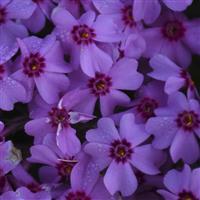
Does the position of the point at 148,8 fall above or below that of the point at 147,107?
above

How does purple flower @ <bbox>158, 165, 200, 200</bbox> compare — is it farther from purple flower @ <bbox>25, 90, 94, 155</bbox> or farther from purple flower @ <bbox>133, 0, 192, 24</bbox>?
purple flower @ <bbox>133, 0, 192, 24</bbox>

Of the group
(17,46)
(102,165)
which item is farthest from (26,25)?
(102,165)

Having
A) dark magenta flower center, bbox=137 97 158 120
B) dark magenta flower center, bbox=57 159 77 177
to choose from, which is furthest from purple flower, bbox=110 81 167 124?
dark magenta flower center, bbox=57 159 77 177

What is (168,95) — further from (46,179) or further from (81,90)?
(46,179)

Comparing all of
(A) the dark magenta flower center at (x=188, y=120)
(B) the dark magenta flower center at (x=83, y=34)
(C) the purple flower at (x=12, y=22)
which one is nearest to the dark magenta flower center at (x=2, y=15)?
(C) the purple flower at (x=12, y=22)

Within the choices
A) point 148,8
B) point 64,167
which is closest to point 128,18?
point 148,8

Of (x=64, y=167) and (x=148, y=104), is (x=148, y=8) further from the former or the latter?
(x=64, y=167)

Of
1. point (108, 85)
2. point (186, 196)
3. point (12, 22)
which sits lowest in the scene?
point (186, 196)
